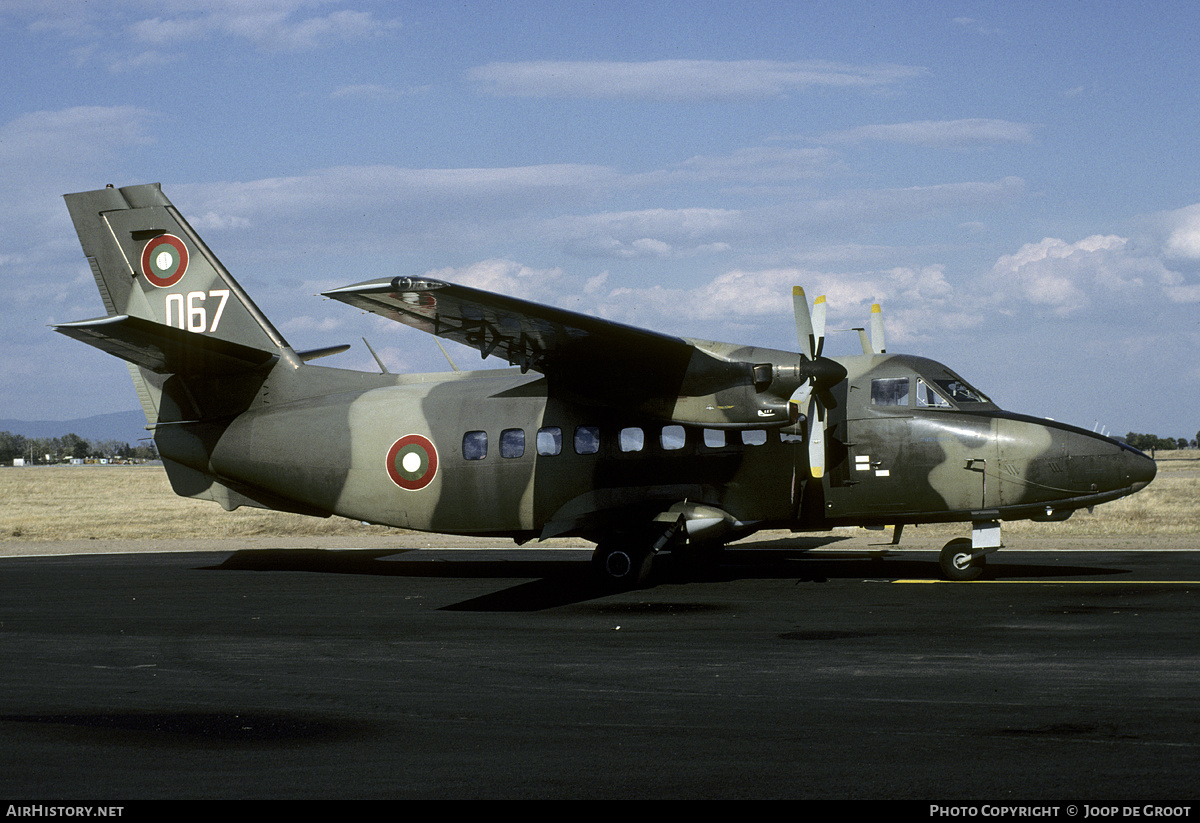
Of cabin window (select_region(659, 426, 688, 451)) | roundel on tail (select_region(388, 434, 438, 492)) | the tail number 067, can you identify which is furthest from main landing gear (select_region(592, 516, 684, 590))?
the tail number 067

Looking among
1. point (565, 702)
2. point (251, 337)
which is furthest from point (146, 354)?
point (565, 702)

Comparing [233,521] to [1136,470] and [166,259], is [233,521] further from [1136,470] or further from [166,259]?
[1136,470]

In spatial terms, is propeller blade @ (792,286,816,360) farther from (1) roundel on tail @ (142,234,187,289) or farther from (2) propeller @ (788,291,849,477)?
(1) roundel on tail @ (142,234,187,289)

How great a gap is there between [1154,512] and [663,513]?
78.1 ft

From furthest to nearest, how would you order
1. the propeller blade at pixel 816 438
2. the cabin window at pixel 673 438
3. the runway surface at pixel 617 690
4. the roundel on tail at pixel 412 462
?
the roundel on tail at pixel 412 462
the cabin window at pixel 673 438
the propeller blade at pixel 816 438
the runway surface at pixel 617 690

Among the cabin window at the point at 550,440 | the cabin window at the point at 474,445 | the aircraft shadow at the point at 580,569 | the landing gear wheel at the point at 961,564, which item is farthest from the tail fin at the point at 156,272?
the landing gear wheel at the point at 961,564

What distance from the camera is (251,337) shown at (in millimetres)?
22031

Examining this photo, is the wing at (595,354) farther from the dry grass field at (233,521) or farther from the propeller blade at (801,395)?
the dry grass field at (233,521)

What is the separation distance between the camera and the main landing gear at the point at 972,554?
17.8 m

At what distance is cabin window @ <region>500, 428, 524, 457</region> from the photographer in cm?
1958

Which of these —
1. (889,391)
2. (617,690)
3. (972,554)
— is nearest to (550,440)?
(889,391)

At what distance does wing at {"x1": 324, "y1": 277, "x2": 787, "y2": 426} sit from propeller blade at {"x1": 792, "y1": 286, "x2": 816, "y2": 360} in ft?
3.20

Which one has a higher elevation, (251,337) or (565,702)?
(251,337)

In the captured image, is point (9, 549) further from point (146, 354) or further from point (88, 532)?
point (146, 354)
